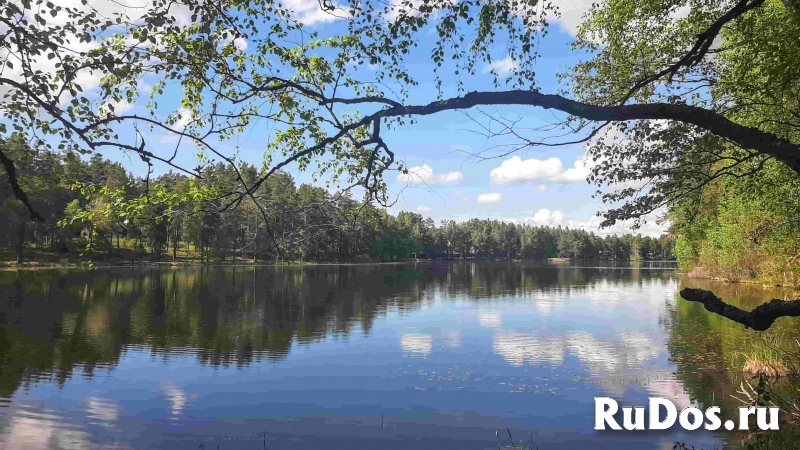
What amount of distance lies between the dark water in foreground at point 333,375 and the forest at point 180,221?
15.1ft

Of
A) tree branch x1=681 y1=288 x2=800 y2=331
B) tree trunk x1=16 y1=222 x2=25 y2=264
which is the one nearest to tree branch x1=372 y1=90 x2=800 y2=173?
tree branch x1=681 y1=288 x2=800 y2=331

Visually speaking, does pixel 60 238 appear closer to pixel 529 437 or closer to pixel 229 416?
pixel 229 416

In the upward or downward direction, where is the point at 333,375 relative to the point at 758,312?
downward

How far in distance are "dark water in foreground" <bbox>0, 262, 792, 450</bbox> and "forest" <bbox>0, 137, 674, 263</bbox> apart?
15.1 ft

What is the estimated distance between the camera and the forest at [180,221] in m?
6.11

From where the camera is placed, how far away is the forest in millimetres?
6111

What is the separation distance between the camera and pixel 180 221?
49.9 metres

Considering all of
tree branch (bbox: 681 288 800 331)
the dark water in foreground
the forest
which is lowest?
the dark water in foreground

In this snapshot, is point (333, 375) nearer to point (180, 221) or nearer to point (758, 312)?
point (758, 312)

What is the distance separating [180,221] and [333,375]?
37431 mm

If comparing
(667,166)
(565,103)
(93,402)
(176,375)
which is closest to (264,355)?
(176,375)

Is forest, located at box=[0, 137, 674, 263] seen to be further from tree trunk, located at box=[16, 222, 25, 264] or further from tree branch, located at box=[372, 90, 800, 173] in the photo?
tree branch, located at box=[372, 90, 800, 173]

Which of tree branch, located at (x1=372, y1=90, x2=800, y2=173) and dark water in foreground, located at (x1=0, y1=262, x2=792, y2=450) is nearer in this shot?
tree branch, located at (x1=372, y1=90, x2=800, y2=173)

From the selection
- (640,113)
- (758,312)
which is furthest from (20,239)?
(758,312)
